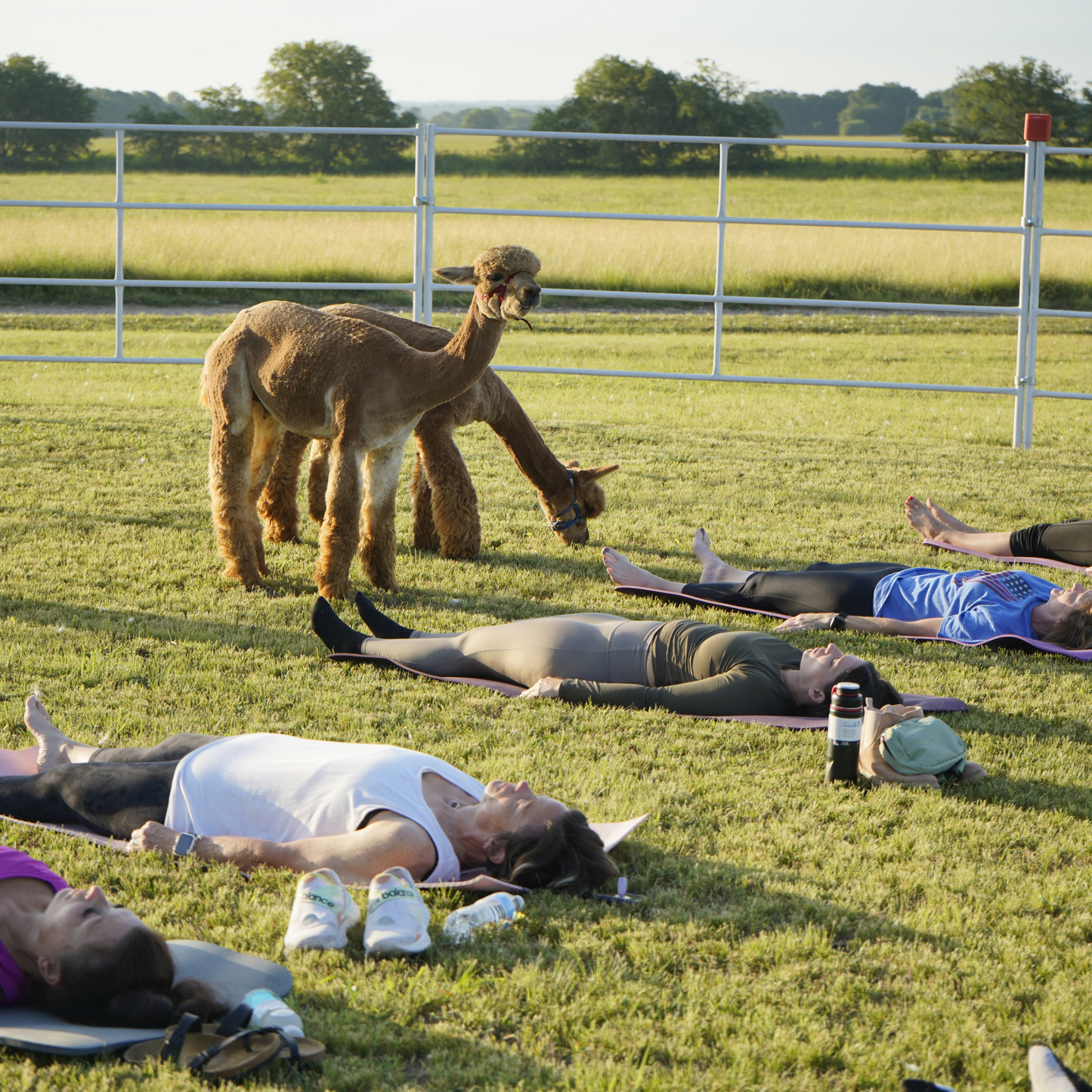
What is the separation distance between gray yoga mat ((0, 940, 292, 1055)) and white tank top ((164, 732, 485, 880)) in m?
0.44

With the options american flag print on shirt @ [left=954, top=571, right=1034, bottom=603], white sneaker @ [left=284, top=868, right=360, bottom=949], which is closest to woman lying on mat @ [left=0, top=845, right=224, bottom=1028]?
white sneaker @ [left=284, top=868, right=360, bottom=949]

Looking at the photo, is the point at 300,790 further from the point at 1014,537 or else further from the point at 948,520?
the point at 948,520

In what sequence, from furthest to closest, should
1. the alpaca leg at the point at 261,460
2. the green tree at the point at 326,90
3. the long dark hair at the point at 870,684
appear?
the green tree at the point at 326,90, the alpaca leg at the point at 261,460, the long dark hair at the point at 870,684

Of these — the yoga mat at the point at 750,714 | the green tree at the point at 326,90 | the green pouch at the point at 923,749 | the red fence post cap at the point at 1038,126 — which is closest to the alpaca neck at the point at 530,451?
the yoga mat at the point at 750,714

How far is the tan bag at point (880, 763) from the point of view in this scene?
3875 mm

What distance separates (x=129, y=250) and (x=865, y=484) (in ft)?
50.1

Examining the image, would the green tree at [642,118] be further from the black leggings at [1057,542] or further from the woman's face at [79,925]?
→ the woman's face at [79,925]

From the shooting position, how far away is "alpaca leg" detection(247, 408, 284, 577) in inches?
237

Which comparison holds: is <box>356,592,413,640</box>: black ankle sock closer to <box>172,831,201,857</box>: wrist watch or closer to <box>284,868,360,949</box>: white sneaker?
<box>172,831,201,857</box>: wrist watch

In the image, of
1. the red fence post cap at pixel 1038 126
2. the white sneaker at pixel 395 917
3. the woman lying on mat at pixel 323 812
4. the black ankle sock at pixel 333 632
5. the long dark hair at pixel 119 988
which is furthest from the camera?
the red fence post cap at pixel 1038 126

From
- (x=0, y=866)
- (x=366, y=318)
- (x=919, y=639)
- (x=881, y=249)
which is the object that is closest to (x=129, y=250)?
(x=881, y=249)

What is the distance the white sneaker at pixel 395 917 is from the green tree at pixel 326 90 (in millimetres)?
49082

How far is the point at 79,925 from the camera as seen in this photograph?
8.28 feet

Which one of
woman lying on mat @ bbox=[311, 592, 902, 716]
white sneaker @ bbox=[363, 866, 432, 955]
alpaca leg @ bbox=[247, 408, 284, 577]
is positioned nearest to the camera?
white sneaker @ bbox=[363, 866, 432, 955]
